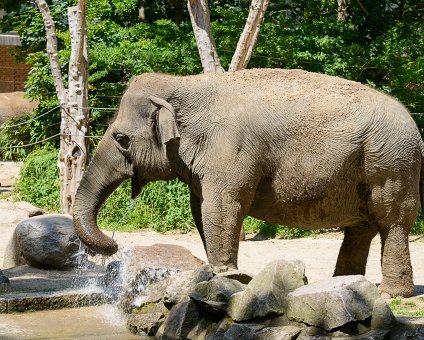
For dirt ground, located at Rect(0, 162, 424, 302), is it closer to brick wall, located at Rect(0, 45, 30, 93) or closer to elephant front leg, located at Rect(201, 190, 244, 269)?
elephant front leg, located at Rect(201, 190, 244, 269)

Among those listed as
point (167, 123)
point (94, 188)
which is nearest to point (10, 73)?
point (94, 188)

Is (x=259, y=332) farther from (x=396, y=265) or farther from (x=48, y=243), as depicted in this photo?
(x=48, y=243)

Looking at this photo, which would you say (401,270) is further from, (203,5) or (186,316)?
(203,5)

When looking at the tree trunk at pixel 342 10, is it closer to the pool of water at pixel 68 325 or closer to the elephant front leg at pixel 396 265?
the elephant front leg at pixel 396 265

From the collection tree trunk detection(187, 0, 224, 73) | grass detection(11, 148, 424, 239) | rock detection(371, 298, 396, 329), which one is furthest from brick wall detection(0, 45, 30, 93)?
rock detection(371, 298, 396, 329)

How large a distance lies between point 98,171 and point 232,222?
55.7 inches

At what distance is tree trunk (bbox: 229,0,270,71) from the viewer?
14.3 metres

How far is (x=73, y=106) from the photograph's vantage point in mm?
15609

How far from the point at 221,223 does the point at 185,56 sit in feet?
34.2

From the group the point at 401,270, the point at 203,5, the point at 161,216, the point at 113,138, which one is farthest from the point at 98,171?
the point at 161,216

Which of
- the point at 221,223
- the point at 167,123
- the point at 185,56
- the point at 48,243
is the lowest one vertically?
the point at 48,243

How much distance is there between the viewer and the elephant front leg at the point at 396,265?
820cm

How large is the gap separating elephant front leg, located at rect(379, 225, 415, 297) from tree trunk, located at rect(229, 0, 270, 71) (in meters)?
6.74

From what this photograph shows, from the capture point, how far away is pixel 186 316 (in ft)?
22.9
